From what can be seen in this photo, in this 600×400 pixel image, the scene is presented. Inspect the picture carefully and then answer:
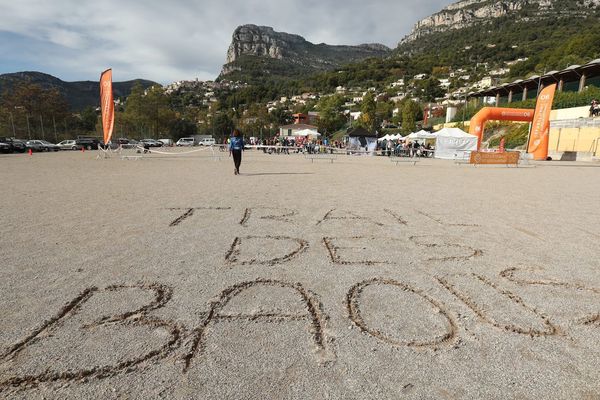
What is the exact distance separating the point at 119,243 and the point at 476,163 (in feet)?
70.7

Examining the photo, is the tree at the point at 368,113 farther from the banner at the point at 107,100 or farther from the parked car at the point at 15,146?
the banner at the point at 107,100

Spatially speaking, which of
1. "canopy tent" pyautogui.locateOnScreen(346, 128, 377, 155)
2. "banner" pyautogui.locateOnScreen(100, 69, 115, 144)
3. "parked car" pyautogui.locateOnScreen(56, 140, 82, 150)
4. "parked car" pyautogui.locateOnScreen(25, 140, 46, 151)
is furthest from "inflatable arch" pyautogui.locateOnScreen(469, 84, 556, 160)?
"parked car" pyautogui.locateOnScreen(56, 140, 82, 150)

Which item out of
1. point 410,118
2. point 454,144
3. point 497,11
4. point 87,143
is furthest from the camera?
point 497,11

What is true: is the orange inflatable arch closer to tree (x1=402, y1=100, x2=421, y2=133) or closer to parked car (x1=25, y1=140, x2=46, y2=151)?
parked car (x1=25, y1=140, x2=46, y2=151)

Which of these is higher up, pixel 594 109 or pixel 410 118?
pixel 410 118

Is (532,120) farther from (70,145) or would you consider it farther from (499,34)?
(499,34)

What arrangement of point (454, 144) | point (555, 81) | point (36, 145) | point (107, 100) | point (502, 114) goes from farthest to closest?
point (555, 81), point (36, 145), point (454, 144), point (502, 114), point (107, 100)

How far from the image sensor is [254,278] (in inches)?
137

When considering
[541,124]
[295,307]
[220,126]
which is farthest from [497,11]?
[295,307]

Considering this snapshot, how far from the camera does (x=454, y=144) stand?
2639 centimetres

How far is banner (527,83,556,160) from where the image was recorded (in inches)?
848

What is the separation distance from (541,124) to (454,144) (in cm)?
570

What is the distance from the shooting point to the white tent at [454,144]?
25.4 m

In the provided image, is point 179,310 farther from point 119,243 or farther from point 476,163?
point 476,163
